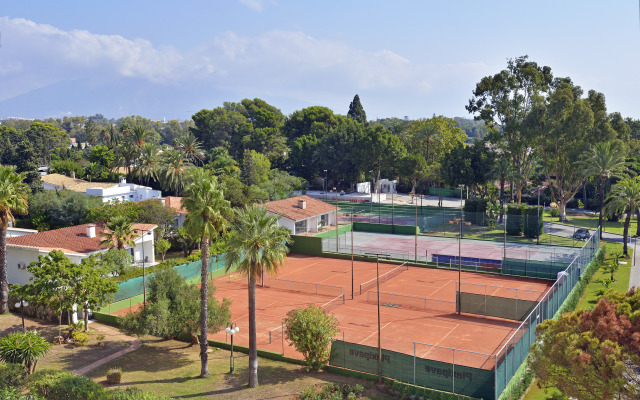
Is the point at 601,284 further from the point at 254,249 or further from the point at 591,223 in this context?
the point at 591,223

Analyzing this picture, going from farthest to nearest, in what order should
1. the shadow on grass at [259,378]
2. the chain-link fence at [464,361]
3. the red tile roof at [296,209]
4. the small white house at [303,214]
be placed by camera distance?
the red tile roof at [296,209] → the small white house at [303,214] → the shadow on grass at [259,378] → the chain-link fence at [464,361]

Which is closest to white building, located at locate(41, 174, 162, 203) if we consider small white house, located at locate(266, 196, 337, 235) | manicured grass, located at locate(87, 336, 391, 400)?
small white house, located at locate(266, 196, 337, 235)

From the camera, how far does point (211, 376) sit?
30547 millimetres

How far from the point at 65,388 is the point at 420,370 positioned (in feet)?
53.7

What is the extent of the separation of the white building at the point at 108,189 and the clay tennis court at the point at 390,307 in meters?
26.9

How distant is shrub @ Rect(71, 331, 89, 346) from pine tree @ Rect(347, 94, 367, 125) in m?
119

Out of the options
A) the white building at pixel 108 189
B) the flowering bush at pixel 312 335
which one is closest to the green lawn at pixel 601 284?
the flowering bush at pixel 312 335

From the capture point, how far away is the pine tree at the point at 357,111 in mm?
148500

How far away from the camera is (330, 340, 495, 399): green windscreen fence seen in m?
26.2

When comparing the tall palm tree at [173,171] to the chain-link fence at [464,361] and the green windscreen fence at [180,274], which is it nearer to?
the green windscreen fence at [180,274]

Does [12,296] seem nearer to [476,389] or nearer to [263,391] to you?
[263,391]

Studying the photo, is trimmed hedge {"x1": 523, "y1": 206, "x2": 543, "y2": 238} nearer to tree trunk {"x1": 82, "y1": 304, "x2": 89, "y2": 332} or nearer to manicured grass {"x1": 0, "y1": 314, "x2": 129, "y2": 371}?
manicured grass {"x1": 0, "y1": 314, "x2": 129, "y2": 371}

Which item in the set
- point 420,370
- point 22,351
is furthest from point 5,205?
point 420,370

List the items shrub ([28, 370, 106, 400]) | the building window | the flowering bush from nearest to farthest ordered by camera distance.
A: 1. shrub ([28, 370, 106, 400])
2. the flowering bush
3. the building window
